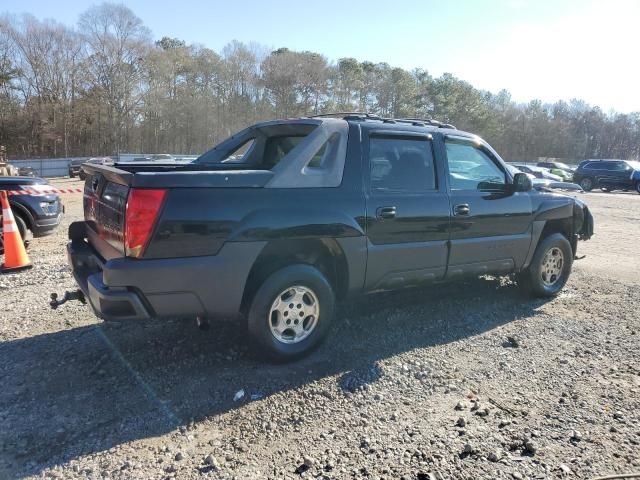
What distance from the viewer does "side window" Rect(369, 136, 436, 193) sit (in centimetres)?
414

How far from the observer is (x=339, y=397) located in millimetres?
3336

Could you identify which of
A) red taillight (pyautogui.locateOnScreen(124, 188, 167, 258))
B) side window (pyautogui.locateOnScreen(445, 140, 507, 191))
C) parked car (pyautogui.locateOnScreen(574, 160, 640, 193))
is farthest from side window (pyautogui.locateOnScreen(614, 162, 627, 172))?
red taillight (pyautogui.locateOnScreen(124, 188, 167, 258))

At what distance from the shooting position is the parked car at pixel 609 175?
2720 cm

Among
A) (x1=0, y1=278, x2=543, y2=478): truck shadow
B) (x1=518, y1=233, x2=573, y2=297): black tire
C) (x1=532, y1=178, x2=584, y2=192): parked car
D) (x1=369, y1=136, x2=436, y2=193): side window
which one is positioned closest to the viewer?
(x1=0, y1=278, x2=543, y2=478): truck shadow

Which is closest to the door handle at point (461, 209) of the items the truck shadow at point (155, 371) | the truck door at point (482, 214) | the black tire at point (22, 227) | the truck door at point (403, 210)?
the truck door at point (482, 214)

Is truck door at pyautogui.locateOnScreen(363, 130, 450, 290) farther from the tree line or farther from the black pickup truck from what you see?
the tree line

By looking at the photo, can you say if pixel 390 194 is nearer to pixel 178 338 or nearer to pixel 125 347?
pixel 178 338

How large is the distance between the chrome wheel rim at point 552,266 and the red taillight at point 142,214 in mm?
4362

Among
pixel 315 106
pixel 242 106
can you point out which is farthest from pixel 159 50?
pixel 315 106

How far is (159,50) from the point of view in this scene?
58906 mm

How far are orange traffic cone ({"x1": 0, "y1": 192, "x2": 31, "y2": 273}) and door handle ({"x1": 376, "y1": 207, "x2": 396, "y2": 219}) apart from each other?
5165 mm

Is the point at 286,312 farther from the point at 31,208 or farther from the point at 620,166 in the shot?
the point at 620,166

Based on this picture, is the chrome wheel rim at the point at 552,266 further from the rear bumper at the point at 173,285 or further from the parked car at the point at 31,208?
the parked car at the point at 31,208

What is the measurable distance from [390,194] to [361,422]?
1918 millimetres
